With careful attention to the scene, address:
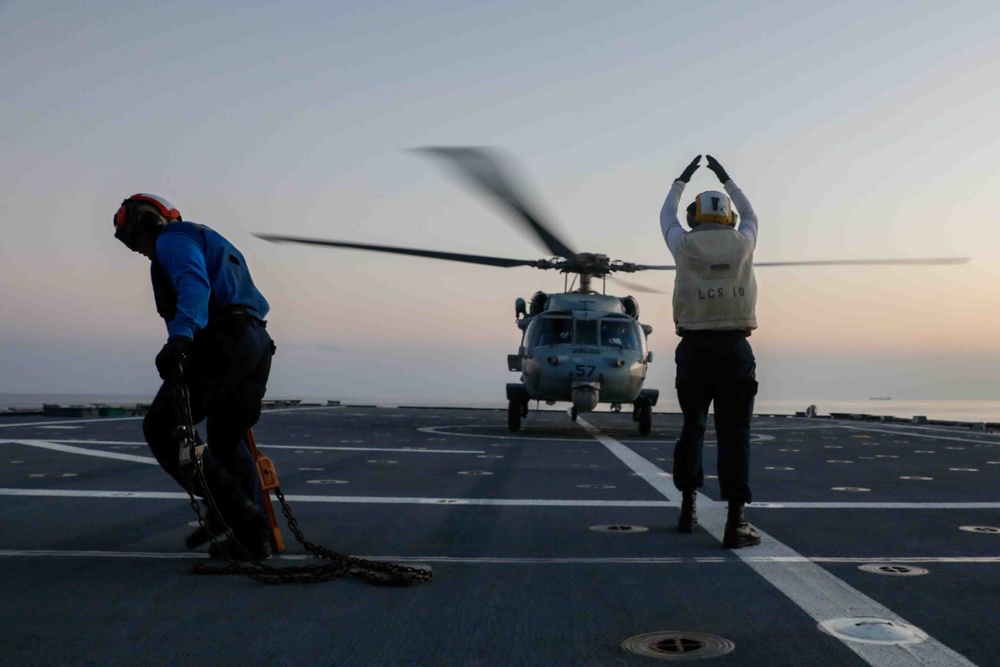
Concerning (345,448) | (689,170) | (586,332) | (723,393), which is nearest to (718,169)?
(689,170)

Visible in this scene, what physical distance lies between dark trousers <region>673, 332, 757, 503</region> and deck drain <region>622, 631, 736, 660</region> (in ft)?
6.44

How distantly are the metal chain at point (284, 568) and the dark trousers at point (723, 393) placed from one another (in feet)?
6.19

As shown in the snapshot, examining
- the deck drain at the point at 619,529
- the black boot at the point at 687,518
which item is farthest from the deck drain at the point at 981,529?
the deck drain at the point at 619,529

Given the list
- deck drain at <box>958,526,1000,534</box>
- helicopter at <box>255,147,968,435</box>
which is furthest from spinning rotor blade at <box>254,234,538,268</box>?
deck drain at <box>958,526,1000,534</box>

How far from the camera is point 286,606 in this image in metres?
3.10

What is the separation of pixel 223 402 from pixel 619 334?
41.1 ft

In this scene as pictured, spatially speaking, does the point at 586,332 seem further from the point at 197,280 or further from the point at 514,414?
the point at 197,280

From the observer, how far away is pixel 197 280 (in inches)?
150

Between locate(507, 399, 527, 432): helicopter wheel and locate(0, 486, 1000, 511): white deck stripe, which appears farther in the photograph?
locate(507, 399, 527, 432): helicopter wheel

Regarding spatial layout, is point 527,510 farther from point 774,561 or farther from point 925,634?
point 925,634

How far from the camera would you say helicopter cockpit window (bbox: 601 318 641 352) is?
52.5 feet

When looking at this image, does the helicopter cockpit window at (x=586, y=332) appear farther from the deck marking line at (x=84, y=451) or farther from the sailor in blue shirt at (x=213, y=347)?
the sailor in blue shirt at (x=213, y=347)

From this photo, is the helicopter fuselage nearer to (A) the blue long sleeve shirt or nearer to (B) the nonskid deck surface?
(B) the nonskid deck surface

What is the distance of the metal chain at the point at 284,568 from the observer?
3490 millimetres
